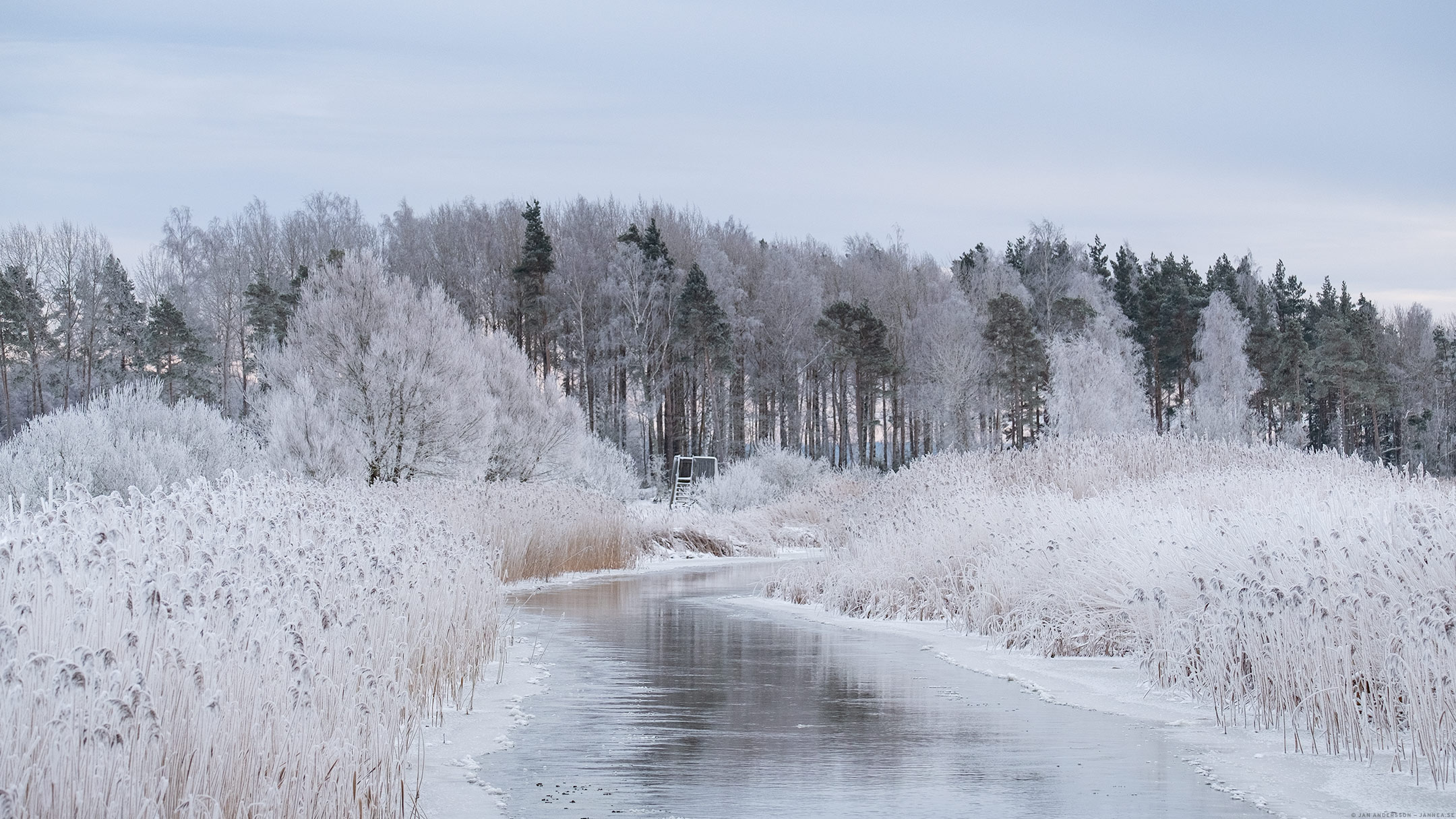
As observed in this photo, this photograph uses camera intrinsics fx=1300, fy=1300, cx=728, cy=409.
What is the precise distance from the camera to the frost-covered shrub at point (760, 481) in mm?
39375

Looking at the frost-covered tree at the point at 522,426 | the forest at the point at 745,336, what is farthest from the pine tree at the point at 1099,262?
the frost-covered tree at the point at 522,426

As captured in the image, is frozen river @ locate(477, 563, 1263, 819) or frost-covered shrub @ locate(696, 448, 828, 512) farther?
frost-covered shrub @ locate(696, 448, 828, 512)

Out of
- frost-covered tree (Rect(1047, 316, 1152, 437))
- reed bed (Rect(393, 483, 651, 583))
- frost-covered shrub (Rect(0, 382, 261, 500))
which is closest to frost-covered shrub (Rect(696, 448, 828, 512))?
frost-covered tree (Rect(1047, 316, 1152, 437))

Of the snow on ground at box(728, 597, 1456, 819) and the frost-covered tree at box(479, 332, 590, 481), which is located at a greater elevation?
the frost-covered tree at box(479, 332, 590, 481)

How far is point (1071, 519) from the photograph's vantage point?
14.3 meters

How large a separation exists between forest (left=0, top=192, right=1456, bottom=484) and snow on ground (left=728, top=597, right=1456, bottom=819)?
111 feet

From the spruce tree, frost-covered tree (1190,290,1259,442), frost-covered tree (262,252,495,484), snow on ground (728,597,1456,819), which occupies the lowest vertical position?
snow on ground (728,597,1456,819)

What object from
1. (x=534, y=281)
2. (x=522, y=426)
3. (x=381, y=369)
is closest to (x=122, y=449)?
(x=381, y=369)

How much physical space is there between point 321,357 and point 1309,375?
53.0 meters

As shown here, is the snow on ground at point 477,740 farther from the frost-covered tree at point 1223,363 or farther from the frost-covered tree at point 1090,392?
the frost-covered tree at point 1223,363

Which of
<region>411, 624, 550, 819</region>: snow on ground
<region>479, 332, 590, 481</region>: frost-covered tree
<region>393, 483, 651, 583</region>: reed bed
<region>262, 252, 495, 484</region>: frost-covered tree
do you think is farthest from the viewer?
<region>479, 332, 590, 481</region>: frost-covered tree

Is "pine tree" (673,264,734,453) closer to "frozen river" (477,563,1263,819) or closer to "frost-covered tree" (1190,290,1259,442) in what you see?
"frost-covered tree" (1190,290,1259,442)

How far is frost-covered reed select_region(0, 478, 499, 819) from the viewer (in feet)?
13.6

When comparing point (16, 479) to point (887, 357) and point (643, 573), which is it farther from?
point (887, 357)
